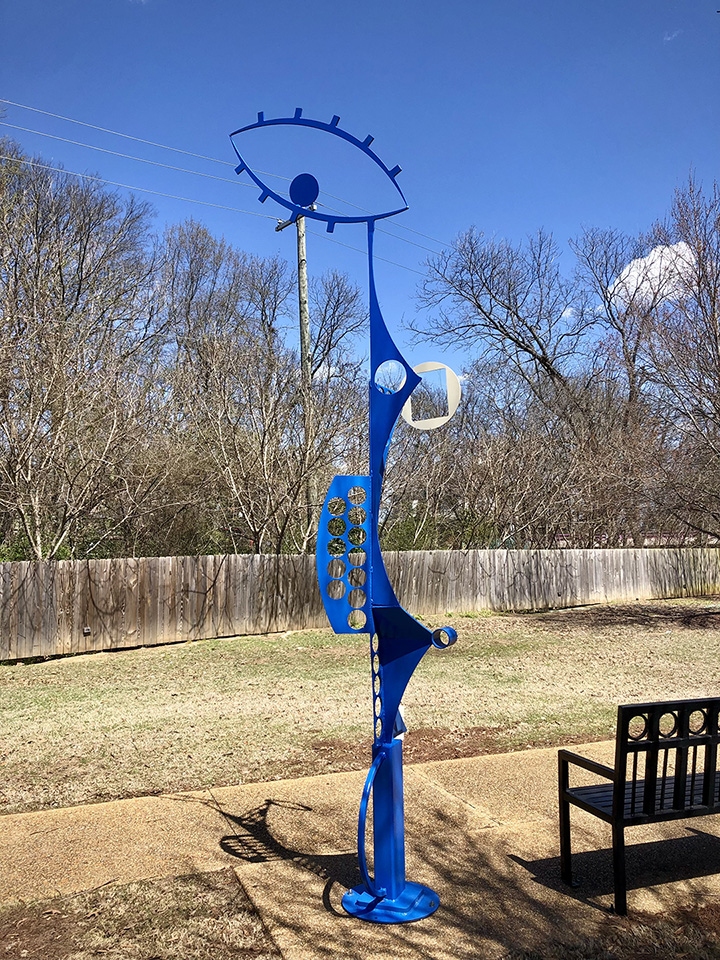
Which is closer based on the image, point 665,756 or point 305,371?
point 665,756

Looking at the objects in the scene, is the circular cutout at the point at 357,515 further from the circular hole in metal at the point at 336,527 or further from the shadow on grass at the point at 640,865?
the shadow on grass at the point at 640,865

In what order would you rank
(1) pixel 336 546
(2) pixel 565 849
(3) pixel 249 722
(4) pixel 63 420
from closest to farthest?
(2) pixel 565 849 < (3) pixel 249 722 < (1) pixel 336 546 < (4) pixel 63 420

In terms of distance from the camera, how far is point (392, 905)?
3824 mm

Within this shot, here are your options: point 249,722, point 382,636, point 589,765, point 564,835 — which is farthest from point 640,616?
point 382,636

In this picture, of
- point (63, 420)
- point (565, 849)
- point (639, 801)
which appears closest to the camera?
point (639, 801)

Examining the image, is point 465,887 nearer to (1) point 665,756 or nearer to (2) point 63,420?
(1) point 665,756

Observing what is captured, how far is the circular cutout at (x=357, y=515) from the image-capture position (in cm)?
404

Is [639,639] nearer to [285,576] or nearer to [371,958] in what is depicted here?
[285,576]

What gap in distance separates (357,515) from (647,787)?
6.54ft

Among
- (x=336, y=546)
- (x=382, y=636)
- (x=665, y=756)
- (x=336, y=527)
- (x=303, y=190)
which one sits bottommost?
(x=665, y=756)

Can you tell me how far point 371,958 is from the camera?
3.40m

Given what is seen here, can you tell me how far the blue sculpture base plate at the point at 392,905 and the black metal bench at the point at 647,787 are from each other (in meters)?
0.80

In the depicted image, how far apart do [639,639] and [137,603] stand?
8.57 meters

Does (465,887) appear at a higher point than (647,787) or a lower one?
lower
